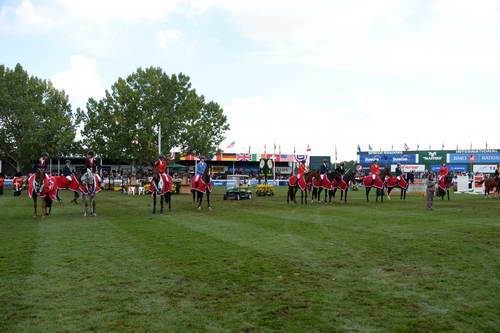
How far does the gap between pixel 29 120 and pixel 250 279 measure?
5903 centimetres

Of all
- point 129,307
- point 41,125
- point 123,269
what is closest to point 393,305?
point 129,307

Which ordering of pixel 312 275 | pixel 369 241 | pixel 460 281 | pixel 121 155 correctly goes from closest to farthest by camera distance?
pixel 460 281 → pixel 312 275 → pixel 369 241 → pixel 121 155

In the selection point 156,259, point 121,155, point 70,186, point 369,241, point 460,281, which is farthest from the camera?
point 121,155

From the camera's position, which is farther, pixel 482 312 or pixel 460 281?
pixel 460 281

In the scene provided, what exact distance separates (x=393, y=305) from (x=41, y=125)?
62.4 metres

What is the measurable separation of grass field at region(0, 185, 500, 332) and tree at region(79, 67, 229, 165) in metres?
45.4

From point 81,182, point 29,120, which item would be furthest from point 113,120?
point 81,182

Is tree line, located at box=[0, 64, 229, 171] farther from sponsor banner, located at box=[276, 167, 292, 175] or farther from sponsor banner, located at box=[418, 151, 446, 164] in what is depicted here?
sponsor banner, located at box=[418, 151, 446, 164]

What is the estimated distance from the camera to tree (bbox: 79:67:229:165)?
56.7 metres

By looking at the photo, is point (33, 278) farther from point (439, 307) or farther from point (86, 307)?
point (439, 307)

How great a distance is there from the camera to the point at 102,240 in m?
10.8

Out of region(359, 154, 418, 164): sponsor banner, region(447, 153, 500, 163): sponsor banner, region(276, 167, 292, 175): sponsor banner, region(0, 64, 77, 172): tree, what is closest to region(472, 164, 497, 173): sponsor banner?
region(447, 153, 500, 163): sponsor banner

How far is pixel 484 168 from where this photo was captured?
Answer: 73.2 m

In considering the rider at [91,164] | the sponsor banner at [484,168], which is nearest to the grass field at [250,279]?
the rider at [91,164]
